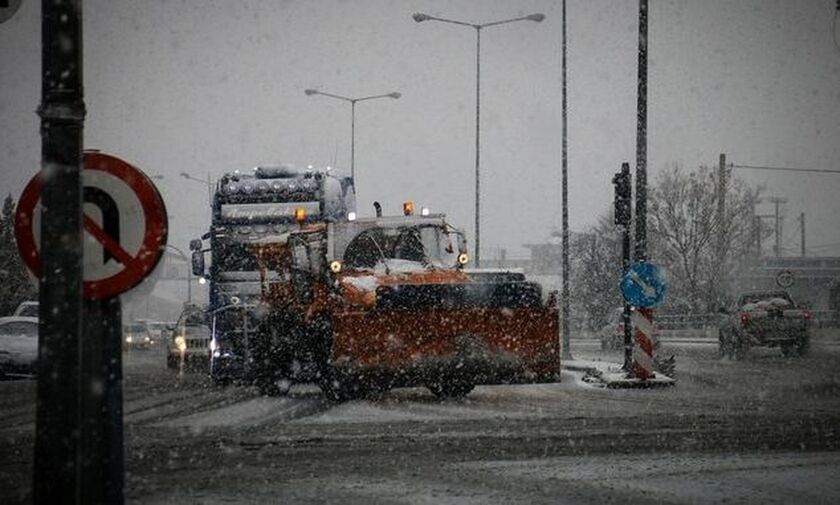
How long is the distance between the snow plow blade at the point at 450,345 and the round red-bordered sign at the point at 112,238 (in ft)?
31.3

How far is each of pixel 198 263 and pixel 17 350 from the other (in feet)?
18.7

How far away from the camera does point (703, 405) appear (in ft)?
46.5

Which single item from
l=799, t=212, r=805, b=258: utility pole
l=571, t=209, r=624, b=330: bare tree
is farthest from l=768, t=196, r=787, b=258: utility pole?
l=571, t=209, r=624, b=330: bare tree

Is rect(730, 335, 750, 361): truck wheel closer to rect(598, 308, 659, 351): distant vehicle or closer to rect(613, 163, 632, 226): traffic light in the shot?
rect(598, 308, 659, 351): distant vehicle

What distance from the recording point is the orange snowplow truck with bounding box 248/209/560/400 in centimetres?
1453

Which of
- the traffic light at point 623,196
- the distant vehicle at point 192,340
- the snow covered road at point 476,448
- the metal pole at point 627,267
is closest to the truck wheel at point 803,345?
the metal pole at point 627,267

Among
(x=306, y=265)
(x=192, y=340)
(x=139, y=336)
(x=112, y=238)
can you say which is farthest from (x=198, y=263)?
(x=139, y=336)

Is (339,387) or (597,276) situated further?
(597,276)

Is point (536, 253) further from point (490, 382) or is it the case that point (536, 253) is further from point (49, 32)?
point (49, 32)

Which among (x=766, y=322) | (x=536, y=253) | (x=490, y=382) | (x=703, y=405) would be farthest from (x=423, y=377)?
(x=536, y=253)

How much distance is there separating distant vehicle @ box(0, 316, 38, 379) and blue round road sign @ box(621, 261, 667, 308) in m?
11.5

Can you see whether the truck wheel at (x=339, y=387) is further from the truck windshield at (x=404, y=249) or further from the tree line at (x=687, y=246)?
the tree line at (x=687, y=246)

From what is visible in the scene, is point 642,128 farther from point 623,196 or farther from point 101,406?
point 101,406

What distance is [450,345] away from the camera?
1470 centimetres
